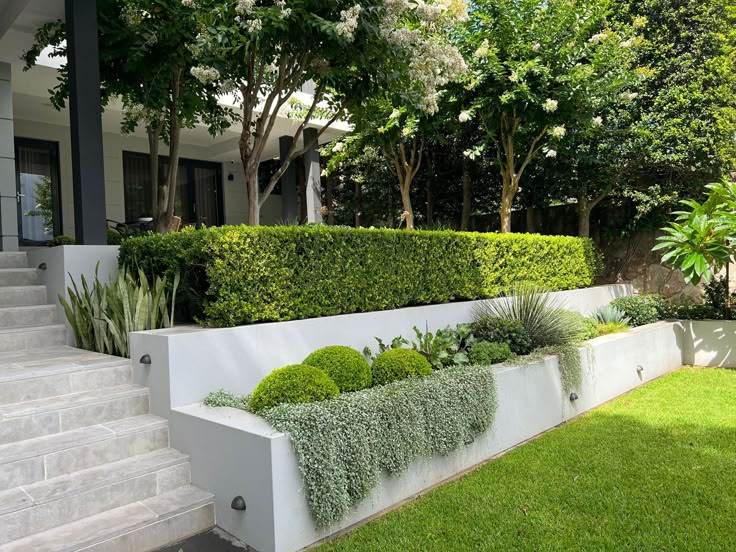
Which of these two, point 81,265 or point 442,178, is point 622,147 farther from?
point 81,265

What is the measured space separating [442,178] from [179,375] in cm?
998

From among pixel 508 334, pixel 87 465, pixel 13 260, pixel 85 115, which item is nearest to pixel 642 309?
pixel 508 334

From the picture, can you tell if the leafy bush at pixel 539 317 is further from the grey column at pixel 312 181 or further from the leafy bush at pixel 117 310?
the grey column at pixel 312 181

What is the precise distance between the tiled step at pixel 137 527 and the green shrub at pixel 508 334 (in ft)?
11.6

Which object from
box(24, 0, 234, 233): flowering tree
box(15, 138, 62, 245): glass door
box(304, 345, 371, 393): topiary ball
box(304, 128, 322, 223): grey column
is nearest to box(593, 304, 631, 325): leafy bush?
box(304, 345, 371, 393): topiary ball

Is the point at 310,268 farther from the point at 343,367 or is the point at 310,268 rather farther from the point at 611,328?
the point at 611,328

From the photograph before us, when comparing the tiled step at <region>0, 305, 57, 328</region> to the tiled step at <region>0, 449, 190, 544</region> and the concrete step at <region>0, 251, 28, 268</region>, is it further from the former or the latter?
the tiled step at <region>0, 449, 190, 544</region>

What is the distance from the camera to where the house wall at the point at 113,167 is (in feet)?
32.0

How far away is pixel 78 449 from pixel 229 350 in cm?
122

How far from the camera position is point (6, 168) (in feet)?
24.0

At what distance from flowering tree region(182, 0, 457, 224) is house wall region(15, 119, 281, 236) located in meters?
6.15

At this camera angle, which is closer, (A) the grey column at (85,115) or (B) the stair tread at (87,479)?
(B) the stair tread at (87,479)

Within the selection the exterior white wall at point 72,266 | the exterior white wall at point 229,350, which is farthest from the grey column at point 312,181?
the exterior white wall at point 229,350

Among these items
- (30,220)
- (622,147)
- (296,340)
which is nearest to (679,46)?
(622,147)
